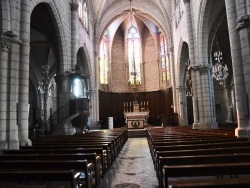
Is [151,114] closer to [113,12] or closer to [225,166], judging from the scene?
[113,12]

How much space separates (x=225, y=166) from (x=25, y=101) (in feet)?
26.8

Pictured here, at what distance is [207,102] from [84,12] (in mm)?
14695

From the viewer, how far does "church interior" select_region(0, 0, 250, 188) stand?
164 inches

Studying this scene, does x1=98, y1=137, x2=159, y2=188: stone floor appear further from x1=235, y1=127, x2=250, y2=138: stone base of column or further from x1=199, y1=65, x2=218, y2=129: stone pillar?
x1=199, y1=65, x2=218, y2=129: stone pillar

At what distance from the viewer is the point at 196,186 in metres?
2.32

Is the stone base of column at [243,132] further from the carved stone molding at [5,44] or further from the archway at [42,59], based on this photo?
the archway at [42,59]

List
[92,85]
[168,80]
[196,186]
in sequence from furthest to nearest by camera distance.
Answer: [168,80] → [92,85] → [196,186]

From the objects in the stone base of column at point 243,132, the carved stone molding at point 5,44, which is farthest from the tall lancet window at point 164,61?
the carved stone molding at point 5,44

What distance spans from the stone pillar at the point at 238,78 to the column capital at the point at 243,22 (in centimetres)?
62

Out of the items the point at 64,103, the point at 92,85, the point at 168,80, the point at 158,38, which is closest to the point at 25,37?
the point at 64,103

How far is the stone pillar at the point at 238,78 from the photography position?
905 cm

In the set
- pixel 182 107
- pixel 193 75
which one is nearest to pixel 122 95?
pixel 182 107

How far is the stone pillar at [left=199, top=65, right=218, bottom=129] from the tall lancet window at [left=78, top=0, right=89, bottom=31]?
12.1 metres

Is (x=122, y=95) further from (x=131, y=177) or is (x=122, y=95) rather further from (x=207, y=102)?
(x=131, y=177)
